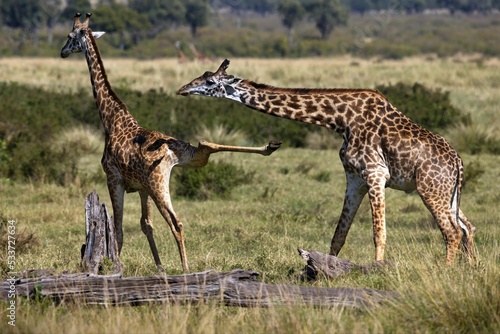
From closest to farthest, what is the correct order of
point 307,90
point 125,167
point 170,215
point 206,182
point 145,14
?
1. point 170,215
2. point 125,167
3. point 307,90
4. point 206,182
5. point 145,14

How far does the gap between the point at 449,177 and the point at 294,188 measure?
7085 millimetres

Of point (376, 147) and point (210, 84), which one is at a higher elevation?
point (210, 84)

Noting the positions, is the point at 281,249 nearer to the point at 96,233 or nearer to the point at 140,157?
the point at 140,157

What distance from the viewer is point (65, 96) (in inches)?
970

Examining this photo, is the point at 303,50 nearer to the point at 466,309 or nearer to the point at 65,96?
the point at 65,96

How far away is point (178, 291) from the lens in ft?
21.6

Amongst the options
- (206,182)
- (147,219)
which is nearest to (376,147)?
(147,219)

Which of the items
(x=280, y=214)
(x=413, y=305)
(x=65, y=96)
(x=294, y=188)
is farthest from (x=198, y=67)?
(x=413, y=305)

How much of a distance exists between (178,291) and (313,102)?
2.86 metres

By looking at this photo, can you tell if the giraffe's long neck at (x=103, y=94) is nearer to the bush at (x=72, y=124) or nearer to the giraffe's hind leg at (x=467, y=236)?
the giraffe's hind leg at (x=467, y=236)

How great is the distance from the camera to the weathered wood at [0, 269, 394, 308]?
6469 millimetres

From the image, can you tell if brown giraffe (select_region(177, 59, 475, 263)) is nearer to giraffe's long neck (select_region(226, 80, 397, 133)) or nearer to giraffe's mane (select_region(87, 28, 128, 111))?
giraffe's long neck (select_region(226, 80, 397, 133))

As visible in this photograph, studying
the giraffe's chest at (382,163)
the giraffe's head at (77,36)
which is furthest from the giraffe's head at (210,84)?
the giraffe's head at (77,36)

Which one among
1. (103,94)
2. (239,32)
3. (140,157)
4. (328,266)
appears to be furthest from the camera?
(239,32)
